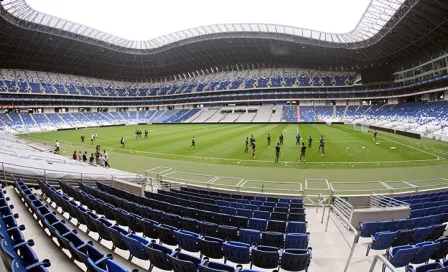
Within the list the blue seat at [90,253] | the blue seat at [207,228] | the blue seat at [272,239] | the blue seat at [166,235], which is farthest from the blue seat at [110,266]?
the blue seat at [272,239]

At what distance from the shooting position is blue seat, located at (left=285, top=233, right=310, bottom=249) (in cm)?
604

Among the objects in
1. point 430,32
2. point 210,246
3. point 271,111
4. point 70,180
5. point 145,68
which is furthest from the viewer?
point 145,68

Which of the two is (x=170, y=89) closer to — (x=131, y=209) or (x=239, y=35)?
(x=239, y=35)

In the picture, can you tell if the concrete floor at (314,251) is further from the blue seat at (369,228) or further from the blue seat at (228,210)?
the blue seat at (228,210)

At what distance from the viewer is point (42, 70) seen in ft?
287

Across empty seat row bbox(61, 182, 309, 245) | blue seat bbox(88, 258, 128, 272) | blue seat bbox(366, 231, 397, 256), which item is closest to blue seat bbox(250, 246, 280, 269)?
empty seat row bbox(61, 182, 309, 245)

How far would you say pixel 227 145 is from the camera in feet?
105

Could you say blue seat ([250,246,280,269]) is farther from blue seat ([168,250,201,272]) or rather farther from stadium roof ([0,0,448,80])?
stadium roof ([0,0,448,80])

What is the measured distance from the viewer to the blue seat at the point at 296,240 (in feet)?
19.8

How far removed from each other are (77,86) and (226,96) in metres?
54.8

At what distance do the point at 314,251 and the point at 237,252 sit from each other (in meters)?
2.74

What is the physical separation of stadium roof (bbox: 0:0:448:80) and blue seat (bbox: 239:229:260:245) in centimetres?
4701

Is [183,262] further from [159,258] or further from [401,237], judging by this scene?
[401,237]

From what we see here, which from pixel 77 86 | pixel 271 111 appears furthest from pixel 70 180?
pixel 77 86
